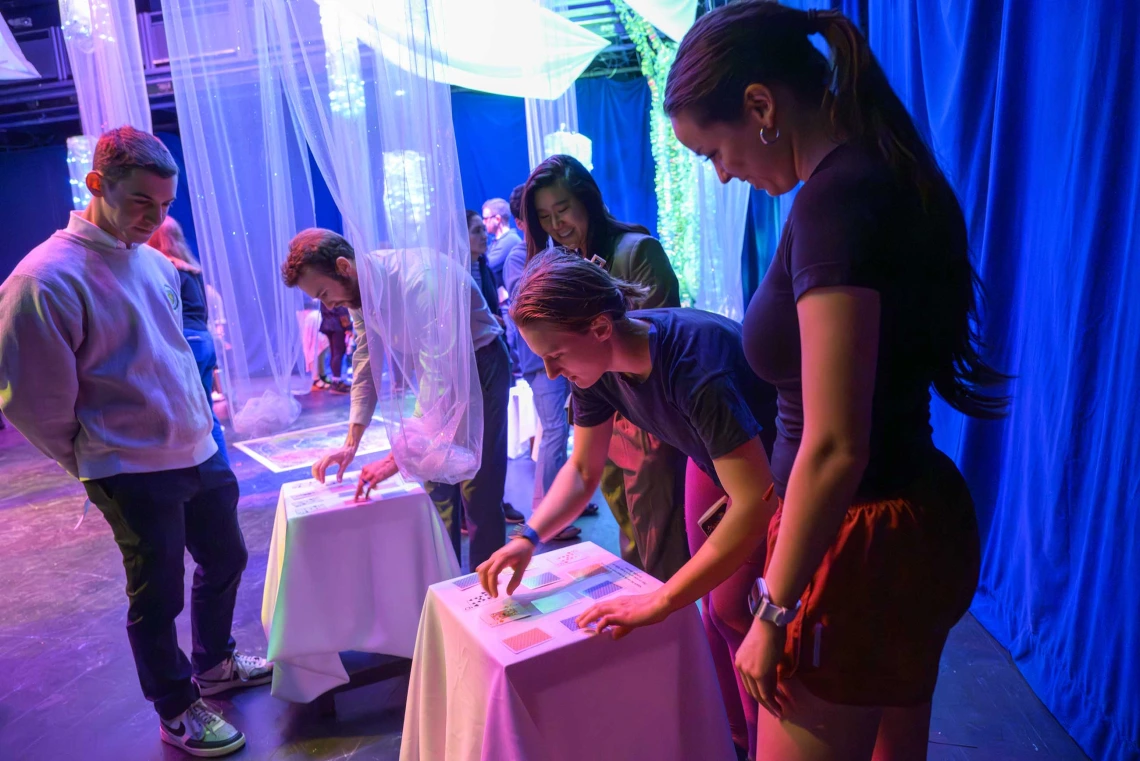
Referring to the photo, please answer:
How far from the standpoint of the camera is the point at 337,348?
26.7 ft

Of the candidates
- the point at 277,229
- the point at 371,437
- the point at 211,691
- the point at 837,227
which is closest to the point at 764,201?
the point at 371,437

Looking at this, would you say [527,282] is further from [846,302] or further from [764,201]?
[764,201]

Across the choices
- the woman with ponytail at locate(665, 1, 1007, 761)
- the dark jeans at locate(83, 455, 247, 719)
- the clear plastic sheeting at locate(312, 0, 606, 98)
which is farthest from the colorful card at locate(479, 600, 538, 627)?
the clear plastic sheeting at locate(312, 0, 606, 98)

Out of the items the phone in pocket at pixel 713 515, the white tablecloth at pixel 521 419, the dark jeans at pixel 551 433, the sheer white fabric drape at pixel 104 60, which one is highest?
the sheer white fabric drape at pixel 104 60

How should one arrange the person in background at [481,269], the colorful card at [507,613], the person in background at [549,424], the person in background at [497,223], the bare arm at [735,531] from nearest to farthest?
the bare arm at [735,531] → the colorful card at [507,613] → the person in background at [549,424] → the person in background at [481,269] → the person in background at [497,223]

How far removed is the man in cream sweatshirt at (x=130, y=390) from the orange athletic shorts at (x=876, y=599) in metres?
1.63

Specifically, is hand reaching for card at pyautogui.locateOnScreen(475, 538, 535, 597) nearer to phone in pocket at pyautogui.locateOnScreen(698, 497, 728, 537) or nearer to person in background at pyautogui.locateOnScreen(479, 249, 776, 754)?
person in background at pyautogui.locateOnScreen(479, 249, 776, 754)

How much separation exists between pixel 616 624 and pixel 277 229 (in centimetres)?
204

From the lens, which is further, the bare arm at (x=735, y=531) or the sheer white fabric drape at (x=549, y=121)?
the sheer white fabric drape at (x=549, y=121)

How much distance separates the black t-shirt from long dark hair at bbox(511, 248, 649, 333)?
32 centimetres

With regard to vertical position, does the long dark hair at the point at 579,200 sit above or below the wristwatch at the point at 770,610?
above

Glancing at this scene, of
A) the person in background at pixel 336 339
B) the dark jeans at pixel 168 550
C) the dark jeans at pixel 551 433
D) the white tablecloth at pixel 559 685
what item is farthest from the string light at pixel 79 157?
the person in background at pixel 336 339

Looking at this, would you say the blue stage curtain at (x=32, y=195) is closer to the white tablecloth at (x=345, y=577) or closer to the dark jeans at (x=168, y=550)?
the dark jeans at (x=168, y=550)

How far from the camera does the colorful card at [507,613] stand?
46.7 inches
